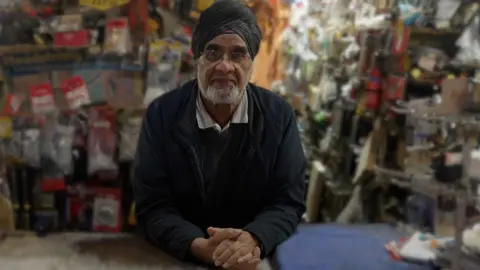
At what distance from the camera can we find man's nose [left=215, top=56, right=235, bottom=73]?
139 cm

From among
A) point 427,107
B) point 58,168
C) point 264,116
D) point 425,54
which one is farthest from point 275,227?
point 425,54

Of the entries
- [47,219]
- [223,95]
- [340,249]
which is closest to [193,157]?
[223,95]

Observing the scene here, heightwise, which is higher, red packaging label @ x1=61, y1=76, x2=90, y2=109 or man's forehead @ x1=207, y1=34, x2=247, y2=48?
man's forehead @ x1=207, y1=34, x2=247, y2=48

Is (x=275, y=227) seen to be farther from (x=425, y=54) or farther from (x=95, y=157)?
(x=425, y=54)

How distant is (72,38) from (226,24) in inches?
29.5

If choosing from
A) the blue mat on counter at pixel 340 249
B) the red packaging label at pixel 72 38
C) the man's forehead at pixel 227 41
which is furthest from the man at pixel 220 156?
the red packaging label at pixel 72 38

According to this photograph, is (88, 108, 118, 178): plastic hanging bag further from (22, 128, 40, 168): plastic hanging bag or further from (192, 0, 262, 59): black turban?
(192, 0, 262, 59): black turban

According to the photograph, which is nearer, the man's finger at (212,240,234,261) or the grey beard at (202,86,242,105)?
the man's finger at (212,240,234,261)

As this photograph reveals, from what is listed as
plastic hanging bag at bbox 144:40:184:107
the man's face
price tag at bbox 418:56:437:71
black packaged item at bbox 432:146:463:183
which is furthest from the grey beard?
price tag at bbox 418:56:437:71

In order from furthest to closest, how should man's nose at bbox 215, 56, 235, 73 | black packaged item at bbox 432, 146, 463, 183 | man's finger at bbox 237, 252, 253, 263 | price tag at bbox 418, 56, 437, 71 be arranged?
1. price tag at bbox 418, 56, 437, 71
2. black packaged item at bbox 432, 146, 463, 183
3. man's nose at bbox 215, 56, 235, 73
4. man's finger at bbox 237, 252, 253, 263

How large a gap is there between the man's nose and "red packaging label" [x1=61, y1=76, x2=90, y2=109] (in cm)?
74

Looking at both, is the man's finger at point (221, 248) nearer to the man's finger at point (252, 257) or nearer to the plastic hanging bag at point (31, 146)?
the man's finger at point (252, 257)

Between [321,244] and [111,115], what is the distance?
101 cm

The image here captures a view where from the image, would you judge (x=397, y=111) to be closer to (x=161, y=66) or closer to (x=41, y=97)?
(x=161, y=66)
